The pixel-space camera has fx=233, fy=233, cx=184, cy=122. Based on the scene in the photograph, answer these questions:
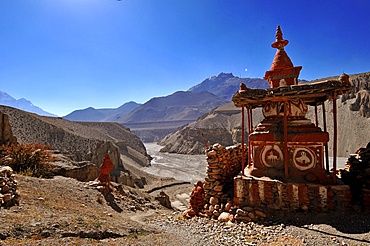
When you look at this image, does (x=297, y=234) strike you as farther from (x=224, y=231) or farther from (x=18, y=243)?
(x=18, y=243)

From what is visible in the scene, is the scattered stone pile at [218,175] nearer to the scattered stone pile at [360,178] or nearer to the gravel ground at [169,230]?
the gravel ground at [169,230]

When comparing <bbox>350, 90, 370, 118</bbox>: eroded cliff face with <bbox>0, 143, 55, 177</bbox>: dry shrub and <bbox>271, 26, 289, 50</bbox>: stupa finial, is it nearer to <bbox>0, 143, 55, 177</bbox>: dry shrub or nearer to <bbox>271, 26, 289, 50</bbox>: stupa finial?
<bbox>271, 26, 289, 50</bbox>: stupa finial

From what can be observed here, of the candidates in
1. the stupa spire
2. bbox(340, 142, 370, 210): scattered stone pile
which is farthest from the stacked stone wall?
the stupa spire

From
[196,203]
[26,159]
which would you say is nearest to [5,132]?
[26,159]

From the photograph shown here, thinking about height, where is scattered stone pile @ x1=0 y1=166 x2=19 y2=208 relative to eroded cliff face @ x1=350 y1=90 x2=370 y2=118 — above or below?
below

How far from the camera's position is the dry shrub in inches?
514

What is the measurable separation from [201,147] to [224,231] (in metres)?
78.2

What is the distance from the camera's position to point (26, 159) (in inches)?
547

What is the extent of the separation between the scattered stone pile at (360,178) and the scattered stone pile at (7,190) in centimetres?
1053

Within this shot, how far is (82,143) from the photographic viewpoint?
4544cm

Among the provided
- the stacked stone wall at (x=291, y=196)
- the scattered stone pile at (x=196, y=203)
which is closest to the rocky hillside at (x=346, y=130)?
the scattered stone pile at (x=196, y=203)

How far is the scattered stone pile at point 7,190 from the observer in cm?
628

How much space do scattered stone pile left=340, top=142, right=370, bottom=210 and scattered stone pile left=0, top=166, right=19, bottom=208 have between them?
34.6ft

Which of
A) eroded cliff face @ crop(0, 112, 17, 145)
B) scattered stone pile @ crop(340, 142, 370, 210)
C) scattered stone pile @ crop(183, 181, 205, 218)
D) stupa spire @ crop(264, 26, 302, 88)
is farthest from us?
eroded cliff face @ crop(0, 112, 17, 145)
